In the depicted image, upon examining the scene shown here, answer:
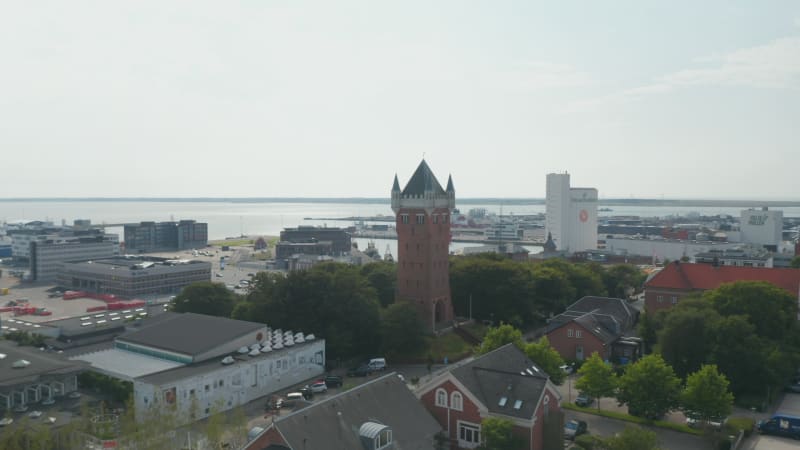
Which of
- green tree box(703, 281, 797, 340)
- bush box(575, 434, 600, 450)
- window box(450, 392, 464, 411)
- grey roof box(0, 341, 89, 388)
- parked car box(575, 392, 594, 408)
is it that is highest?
green tree box(703, 281, 797, 340)

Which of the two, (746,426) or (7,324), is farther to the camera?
(7,324)

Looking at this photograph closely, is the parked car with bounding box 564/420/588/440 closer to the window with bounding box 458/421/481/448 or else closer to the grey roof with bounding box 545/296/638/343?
the window with bounding box 458/421/481/448

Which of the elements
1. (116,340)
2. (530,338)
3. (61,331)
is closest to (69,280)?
(61,331)

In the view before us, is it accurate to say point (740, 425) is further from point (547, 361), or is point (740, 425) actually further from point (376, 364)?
point (376, 364)

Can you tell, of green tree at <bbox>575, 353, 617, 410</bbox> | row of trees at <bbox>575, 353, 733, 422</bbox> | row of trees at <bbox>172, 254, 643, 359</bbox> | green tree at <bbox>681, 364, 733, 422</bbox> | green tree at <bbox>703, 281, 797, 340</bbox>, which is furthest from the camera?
row of trees at <bbox>172, 254, 643, 359</bbox>

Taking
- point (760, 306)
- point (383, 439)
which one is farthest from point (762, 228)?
point (383, 439)

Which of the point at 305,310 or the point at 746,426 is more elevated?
the point at 305,310

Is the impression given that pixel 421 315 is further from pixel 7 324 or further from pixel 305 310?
pixel 7 324

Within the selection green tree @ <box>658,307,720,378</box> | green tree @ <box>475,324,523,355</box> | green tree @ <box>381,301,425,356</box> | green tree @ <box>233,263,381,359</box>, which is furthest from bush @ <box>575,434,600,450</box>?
green tree @ <box>233,263,381,359</box>
